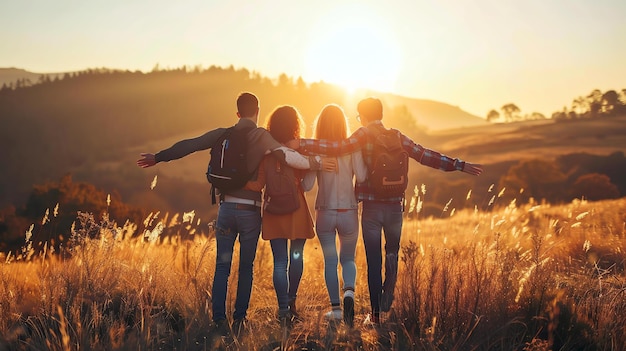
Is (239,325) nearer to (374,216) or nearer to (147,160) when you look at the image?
(374,216)

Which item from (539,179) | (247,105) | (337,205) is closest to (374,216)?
(337,205)

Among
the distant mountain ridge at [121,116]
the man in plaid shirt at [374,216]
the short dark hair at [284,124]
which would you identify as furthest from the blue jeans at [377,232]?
the distant mountain ridge at [121,116]

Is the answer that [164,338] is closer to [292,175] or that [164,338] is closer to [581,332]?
[292,175]

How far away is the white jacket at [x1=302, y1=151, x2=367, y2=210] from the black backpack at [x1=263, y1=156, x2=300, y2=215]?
29 cm

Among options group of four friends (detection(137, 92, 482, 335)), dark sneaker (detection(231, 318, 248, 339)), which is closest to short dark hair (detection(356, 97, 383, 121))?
group of four friends (detection(137, 92, 482, 335))

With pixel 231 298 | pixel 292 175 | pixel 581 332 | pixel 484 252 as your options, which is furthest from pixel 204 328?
pixel 581 332

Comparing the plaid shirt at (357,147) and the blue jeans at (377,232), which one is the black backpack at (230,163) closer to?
the plaid shirt at (357,147)

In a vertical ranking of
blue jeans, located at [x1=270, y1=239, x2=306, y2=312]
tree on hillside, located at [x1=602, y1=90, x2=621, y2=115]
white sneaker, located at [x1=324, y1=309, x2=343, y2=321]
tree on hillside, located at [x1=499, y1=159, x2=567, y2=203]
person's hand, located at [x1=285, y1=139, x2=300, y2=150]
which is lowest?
tree on hillside, located at [x1=499, y1=159, x2=567, y2=203]

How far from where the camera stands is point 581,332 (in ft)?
15.9

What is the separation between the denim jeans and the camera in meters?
6.07

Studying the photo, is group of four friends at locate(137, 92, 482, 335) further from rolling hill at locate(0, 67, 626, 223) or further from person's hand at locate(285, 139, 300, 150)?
rolling hill at locate(0, 67, 626, 223)

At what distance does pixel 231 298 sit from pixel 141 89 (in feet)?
435

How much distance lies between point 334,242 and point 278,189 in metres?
0.84

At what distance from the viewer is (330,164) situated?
240 inches
